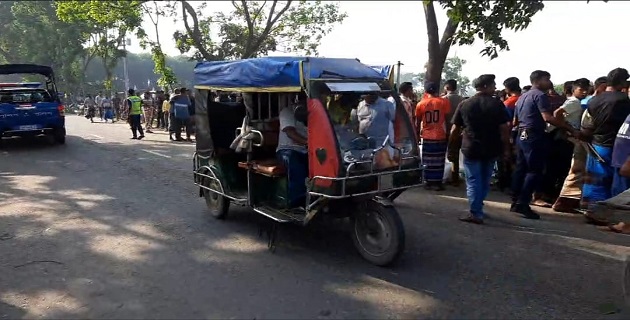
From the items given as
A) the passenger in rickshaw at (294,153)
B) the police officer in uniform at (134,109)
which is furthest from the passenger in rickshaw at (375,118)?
the police officer in uniform at (134,109)

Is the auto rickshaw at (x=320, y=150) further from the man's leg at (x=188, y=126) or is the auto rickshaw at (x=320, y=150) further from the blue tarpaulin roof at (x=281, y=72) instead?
the man's leg at (x=188, y=126)

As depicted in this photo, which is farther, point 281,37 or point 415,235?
point 281,37

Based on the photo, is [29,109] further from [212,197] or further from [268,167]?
[268,167]

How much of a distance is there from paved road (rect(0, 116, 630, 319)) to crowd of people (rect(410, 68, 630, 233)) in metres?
0.43

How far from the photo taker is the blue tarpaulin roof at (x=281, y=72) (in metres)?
4.59

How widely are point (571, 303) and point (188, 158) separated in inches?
349

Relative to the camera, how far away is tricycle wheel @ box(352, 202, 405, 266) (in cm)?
437

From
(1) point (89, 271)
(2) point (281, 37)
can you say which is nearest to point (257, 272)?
(1) point (89, 271)

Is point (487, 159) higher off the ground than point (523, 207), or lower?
higher

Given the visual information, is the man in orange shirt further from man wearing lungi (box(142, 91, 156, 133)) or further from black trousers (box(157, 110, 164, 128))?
man wearing lungi (box(142, 91, 156, 133))

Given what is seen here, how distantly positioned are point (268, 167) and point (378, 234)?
1.37m

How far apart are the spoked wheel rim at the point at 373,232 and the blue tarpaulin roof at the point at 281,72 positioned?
1.41 metres

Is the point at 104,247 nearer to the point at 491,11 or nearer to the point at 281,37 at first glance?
the point at 491,11

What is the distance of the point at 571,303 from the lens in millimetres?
3785
